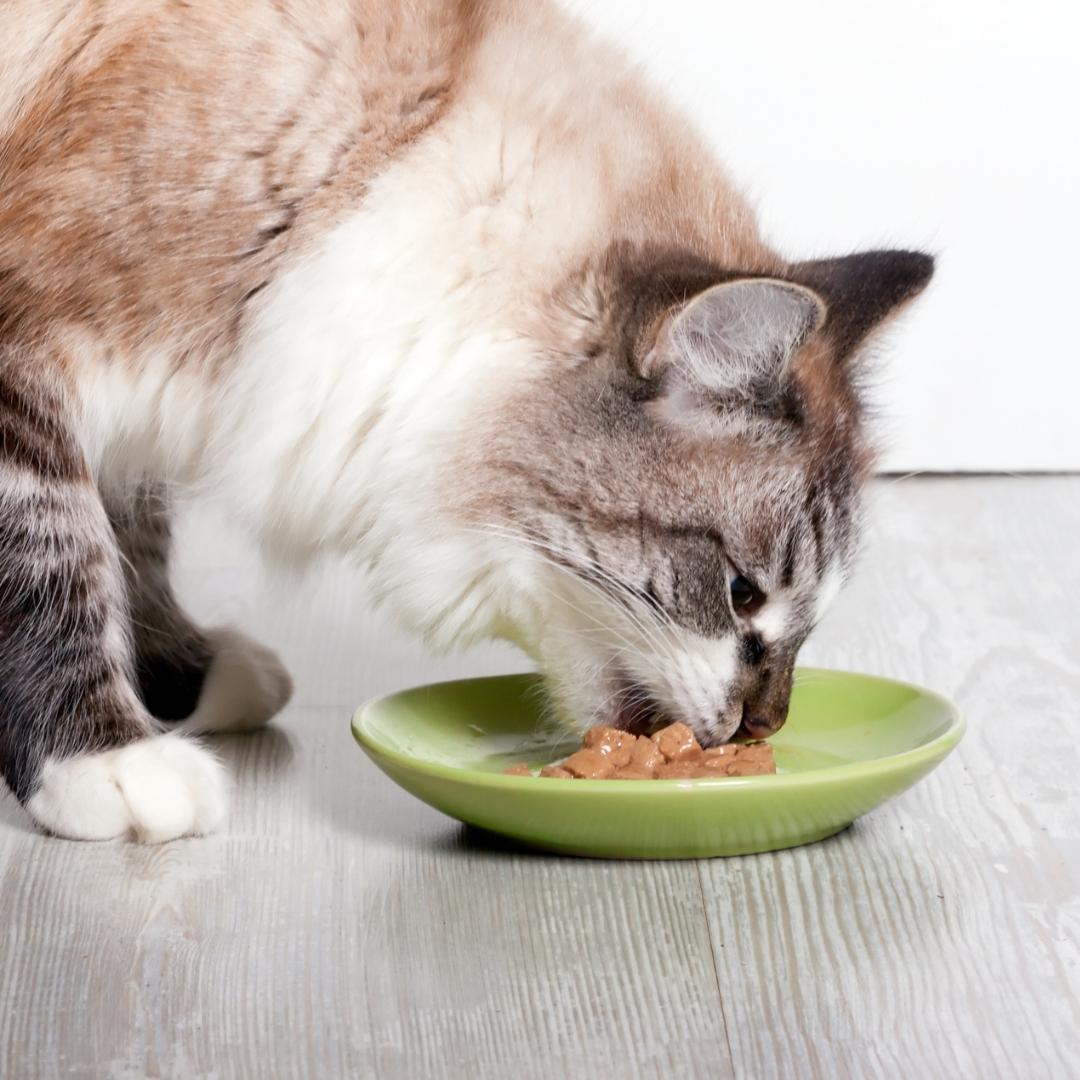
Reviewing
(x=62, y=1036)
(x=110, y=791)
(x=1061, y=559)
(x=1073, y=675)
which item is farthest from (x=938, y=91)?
(x=62, y=1036)

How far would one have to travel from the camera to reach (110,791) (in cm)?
167

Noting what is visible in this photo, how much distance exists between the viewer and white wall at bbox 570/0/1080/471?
330cm

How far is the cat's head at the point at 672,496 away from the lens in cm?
164

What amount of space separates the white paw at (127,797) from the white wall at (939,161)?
6.29 feet

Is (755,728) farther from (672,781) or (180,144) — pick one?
(180,144)

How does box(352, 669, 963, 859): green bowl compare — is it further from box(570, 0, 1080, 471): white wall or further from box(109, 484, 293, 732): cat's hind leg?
box(570, 0, 1080, 471): white wall

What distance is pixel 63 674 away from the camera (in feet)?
5.69

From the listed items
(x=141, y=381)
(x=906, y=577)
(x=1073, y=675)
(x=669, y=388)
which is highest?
(x=669, y=388)

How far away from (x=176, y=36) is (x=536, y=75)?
387mm

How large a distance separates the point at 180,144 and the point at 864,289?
0.74 m

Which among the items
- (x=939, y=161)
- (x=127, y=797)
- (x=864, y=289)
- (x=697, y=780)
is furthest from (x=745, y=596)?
(x=939, y=161)

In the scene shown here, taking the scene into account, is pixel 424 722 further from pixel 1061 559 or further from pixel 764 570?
pixel 1061 559

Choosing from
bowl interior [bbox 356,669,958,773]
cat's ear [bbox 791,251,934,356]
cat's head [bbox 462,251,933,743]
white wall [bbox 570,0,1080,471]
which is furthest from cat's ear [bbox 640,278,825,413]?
white wall [bbox 570,0,1080,471]

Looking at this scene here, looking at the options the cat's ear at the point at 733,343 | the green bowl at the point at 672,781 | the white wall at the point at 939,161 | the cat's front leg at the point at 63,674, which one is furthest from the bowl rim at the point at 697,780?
the white wall at the point at 939,161
